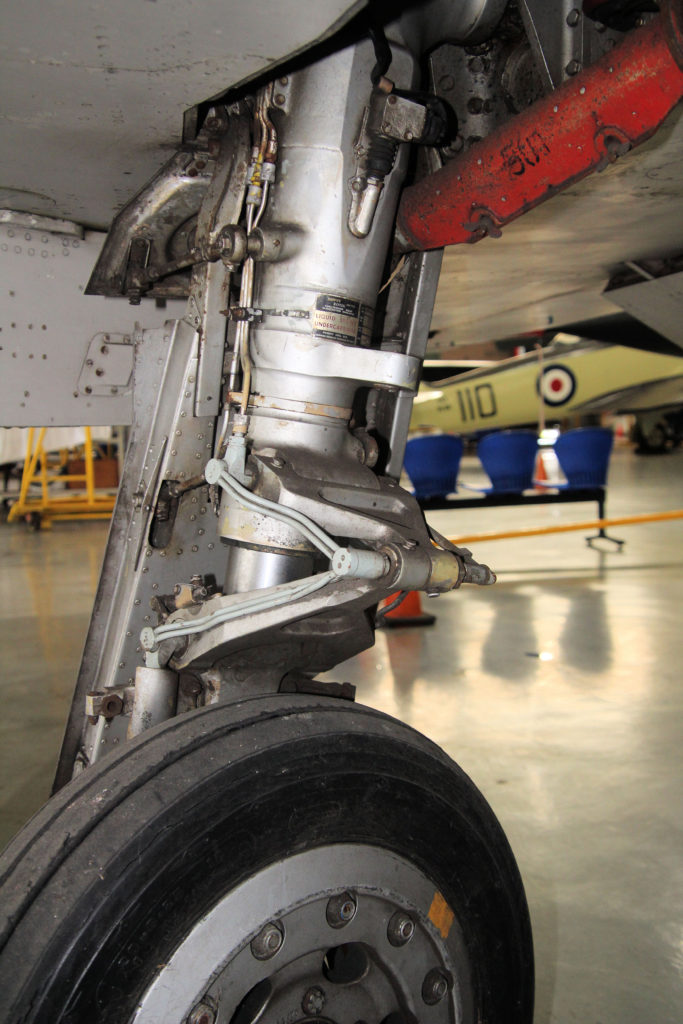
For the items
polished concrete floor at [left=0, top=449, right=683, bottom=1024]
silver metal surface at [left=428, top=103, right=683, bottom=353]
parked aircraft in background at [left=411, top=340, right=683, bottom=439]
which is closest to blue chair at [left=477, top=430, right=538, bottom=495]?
polished concrete floor at [left=0, top=449, right=683, bottom=1024]

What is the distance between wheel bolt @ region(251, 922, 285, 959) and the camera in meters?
0.84

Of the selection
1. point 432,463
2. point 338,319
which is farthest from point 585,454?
point 338,319

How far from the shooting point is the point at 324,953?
90 cm

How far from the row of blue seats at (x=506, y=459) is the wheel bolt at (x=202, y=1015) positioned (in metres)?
4.43

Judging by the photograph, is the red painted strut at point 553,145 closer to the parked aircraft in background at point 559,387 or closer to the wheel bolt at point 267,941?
the wheel bolt at point 267,941

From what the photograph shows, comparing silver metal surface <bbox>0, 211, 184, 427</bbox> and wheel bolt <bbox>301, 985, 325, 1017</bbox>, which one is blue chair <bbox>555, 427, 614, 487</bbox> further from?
wheel bolt <bbox>301, 985, 325, 1017</bbox>

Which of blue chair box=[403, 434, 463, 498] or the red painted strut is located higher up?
the red painted strut

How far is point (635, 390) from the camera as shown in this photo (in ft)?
46.4

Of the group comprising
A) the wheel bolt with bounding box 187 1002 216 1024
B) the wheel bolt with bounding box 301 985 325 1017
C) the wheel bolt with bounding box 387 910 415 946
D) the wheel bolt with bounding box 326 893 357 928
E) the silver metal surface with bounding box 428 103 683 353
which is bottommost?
the wheel bolt with bounding box 301 985 325 1017

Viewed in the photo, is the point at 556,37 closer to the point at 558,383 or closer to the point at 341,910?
the point at 341,910

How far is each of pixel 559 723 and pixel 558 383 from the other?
11.7m

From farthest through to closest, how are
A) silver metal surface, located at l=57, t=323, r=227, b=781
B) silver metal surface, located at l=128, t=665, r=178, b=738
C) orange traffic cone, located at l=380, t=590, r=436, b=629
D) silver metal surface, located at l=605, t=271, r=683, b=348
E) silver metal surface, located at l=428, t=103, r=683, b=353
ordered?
orange traffic cone, located at l=380, t=590, r=436, b=629 < silver metal surface, located at l=605, t=271, r=683, b=348 < silver metal surface, located at l=428, t=103, r=683, b=353 < silver metal surface, located at l=57, t=323, r=227, b=781 < silver metal surface, located at l=128, t=665, r=178, b=738

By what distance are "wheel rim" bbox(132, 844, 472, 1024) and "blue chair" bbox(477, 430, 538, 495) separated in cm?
500

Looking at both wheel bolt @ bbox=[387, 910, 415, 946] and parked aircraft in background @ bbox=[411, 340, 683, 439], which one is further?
parked aircraft in background @ bbox=[411, 340, 683, 439]
